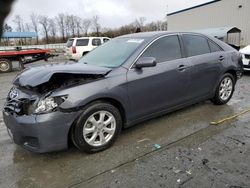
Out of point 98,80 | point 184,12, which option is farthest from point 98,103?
point 184,12

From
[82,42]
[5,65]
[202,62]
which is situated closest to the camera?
[202,62]

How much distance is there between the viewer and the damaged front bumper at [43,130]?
3.07 metres

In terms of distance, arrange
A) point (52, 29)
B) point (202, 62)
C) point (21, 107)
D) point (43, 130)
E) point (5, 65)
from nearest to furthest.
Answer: point (43, 130), point (21, 107), point (202, 62), point (5, 65), point (52, 29)

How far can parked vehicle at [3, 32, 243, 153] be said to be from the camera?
124 inches

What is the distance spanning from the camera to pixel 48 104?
311cm

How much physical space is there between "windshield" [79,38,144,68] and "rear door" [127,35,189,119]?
0.80ft

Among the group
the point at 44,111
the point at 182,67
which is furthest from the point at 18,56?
the point at 44,111

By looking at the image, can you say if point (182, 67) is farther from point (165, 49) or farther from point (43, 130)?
point (43, 130)

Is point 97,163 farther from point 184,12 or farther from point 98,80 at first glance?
point 184,12

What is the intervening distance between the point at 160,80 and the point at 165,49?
23.4 inches

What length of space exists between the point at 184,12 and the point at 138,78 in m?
35.6

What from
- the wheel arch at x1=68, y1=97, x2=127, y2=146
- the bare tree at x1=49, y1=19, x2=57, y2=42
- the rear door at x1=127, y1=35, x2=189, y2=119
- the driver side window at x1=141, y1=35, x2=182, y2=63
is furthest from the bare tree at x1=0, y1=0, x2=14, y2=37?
the bare tree at x1=49, y1=19, x2=57, y2=42

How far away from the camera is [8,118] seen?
337cm

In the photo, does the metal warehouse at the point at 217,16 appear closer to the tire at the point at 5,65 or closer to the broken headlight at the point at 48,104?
the tire at the point at 5,65
